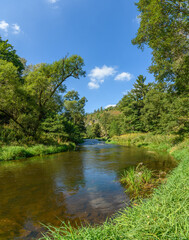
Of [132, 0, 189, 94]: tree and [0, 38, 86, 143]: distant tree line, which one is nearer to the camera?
[132, 0, 189, 94]: tree

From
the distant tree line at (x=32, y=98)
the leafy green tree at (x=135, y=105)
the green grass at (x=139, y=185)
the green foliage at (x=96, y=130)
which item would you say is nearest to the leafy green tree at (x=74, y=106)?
the leafy green tree at (x=135, y=105)

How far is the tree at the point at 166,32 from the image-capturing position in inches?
315

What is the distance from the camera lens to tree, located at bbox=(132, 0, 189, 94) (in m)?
8.00

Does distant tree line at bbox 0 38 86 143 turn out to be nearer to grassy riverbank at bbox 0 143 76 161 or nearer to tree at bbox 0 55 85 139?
tree at bbox 0 55 85 139

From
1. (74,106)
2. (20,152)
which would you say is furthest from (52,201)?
(74,106)

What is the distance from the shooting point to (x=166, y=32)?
8.93 metres

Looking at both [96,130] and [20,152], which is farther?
[96,130]

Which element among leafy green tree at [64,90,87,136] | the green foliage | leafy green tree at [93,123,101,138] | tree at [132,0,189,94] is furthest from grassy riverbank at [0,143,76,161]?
leafy green tree at [93,123,101,138]

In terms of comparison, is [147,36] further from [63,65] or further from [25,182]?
[63,65]

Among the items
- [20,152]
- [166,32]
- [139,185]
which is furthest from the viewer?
[20,152]

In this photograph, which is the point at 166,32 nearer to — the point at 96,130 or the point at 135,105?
the point at 135,105

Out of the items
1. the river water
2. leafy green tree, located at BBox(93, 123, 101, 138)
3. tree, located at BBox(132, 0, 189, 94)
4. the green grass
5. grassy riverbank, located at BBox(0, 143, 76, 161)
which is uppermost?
tree, located at BBox(132, 0, 189, 94)

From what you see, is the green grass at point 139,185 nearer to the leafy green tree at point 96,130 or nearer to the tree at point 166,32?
the tree at point 166,32

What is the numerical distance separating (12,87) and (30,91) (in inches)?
96.9
